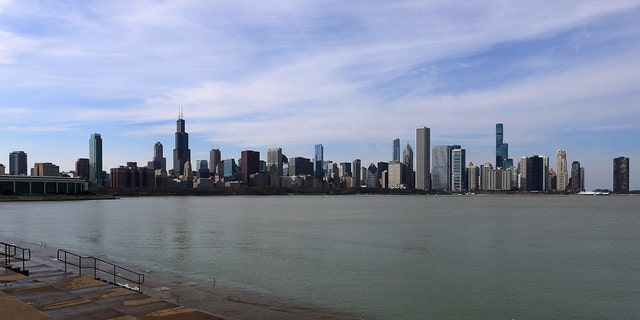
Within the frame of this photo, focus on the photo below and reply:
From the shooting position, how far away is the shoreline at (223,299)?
25.5 metres

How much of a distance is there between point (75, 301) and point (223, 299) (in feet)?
29.1

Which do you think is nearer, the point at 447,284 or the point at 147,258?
the point at 447,284

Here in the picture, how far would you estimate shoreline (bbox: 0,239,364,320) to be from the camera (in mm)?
25500

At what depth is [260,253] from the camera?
51.3m

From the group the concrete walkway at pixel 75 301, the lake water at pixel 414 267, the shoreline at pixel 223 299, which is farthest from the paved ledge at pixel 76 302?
the lake water at pixel 414 267

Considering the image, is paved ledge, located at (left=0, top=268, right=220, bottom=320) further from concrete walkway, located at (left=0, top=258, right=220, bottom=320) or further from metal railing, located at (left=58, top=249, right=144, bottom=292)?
metal railing, located at (left=58, top=249, right=144, bottom=292)

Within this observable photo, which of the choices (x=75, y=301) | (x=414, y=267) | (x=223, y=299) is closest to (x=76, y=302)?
(x=75, y=301)

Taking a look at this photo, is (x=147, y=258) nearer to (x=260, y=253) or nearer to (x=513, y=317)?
(x=260, y=253)

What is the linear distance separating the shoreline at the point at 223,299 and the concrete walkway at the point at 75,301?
2927 mm

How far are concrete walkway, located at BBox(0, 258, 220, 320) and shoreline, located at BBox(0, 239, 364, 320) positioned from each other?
2.93 m

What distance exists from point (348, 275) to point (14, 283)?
22.5 m

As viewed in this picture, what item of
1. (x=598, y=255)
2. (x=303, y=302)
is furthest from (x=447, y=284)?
(x=598, y=255)

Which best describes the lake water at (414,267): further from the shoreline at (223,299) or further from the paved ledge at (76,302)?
the paved ledge at (76,302)

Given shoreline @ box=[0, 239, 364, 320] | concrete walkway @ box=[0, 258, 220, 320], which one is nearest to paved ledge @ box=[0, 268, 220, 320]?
concrete walkway @ box=[0, 258, 220, 320]
